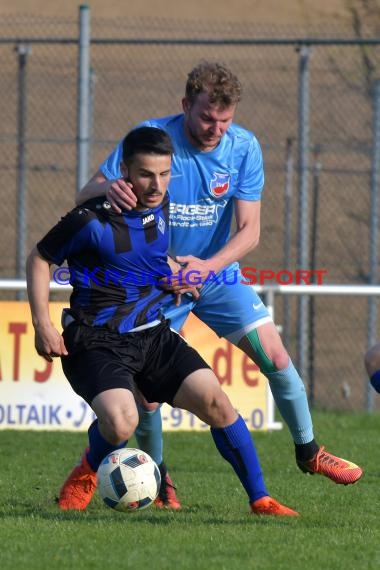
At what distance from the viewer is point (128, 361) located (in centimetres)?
579

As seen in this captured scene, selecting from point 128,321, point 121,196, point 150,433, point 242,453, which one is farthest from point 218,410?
point 121,196

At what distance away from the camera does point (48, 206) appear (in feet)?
56.9

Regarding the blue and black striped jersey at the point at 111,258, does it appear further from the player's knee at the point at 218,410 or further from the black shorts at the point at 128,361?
the player's knee at the point at 218,410

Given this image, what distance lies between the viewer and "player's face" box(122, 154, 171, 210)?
18.6 feet

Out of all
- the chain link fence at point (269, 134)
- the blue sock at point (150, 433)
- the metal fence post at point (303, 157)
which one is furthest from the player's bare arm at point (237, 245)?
the chain link fence at point (269, 134)

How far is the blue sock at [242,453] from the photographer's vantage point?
5953 mm

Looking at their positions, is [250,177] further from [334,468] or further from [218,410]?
[334,468]

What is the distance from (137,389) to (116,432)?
19.0 inches

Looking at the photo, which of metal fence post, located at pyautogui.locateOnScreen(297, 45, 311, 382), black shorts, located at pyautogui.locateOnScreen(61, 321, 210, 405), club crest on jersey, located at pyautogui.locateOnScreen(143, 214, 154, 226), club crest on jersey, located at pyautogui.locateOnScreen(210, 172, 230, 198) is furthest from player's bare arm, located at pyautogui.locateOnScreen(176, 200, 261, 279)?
metal fence post, located at pyautogui.locateOnScreen(297, 45, 311, 382)

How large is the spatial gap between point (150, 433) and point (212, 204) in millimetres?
1206

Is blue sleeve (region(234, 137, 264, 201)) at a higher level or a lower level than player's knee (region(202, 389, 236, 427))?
higher

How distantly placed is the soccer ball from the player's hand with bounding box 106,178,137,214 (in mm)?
1112

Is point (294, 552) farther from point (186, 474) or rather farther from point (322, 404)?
point (322, 404)

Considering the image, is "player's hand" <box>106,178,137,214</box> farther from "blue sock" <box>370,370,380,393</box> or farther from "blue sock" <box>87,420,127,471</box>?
"blue sock" <box>370,370,380,393</box>
